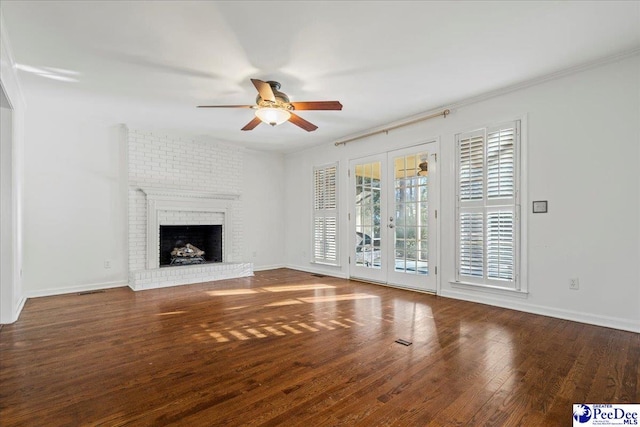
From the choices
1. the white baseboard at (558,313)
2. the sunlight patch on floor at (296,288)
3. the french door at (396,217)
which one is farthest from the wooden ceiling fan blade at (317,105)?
the white baseboard at (558,313)

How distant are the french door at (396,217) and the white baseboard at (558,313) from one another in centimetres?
54

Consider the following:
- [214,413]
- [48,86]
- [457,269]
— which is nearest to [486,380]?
[214,413]

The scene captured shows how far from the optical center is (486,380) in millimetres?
2102

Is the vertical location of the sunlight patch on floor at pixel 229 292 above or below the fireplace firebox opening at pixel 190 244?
below

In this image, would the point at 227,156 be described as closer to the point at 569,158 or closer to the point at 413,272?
the point at 413,272

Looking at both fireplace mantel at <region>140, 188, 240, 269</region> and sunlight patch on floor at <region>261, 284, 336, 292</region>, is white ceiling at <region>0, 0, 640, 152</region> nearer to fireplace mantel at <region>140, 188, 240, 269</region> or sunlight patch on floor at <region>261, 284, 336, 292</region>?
fireplace mantel at <region>140, 188, 240, 269</region>

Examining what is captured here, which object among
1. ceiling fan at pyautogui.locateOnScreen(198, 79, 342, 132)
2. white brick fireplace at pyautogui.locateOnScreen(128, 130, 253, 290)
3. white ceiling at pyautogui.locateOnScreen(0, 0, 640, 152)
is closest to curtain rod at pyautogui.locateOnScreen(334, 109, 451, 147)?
white ceiling at pyautogui.locateOnScreen(0, 0, 640, 152)

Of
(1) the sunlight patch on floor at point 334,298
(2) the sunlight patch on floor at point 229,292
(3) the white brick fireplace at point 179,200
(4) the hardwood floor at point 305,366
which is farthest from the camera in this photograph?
(3) the white brick fireplace at point 179,200

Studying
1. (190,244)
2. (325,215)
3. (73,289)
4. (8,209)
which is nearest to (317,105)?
(325,215)

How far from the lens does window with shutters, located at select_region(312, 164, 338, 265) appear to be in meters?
6.07

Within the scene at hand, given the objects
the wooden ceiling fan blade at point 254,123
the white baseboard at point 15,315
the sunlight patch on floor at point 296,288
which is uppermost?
the wooden ceiling fan blade at point 254,123

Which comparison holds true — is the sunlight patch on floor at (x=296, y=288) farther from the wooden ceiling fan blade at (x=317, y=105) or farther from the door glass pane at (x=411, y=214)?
the wooden ceiling fan blade at (x=317, y=105)

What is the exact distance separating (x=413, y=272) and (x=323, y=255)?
2010mm

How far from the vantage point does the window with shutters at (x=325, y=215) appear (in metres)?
6.07
